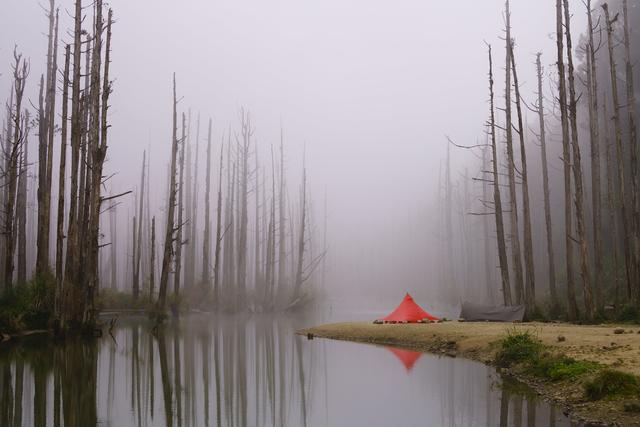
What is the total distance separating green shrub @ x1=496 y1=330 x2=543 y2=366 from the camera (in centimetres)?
962

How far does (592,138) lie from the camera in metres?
18.4

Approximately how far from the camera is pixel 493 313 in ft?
60.4

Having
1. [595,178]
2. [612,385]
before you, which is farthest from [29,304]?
[595,178]

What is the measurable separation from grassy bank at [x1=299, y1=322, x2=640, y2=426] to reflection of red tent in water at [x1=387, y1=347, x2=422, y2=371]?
20.1 inches

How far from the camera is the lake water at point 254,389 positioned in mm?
6410

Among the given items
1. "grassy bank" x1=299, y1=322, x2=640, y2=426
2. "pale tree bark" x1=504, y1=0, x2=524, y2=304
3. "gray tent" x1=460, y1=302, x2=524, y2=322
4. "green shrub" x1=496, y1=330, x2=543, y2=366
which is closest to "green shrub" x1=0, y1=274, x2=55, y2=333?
"grassy bank" x1=299, y1=322, x2=640, y2=426

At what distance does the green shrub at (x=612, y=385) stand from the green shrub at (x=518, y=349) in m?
2.51

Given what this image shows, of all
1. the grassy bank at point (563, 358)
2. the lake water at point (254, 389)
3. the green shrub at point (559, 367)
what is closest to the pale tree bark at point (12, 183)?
the lake water at point (254, 389)

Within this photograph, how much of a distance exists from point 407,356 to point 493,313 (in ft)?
23.6

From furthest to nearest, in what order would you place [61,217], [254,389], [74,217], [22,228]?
[22,228] → [61,217] → [74,217] → [254,389]

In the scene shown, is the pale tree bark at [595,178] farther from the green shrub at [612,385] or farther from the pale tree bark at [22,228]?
the pale tree bark at [22,228]

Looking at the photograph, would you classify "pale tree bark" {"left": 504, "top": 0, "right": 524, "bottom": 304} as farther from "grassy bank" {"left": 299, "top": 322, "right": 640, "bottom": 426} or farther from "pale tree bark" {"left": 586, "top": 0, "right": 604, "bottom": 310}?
"grassy bank" {"left": 299, "top": 322, "right": 640, "bottom": 426}

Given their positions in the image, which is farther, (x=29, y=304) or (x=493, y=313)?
(x=493, y=313)

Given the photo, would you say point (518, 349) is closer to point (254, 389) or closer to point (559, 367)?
point (559, 367)
